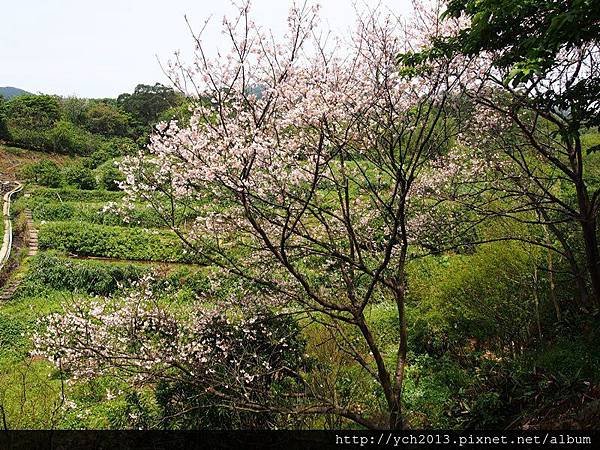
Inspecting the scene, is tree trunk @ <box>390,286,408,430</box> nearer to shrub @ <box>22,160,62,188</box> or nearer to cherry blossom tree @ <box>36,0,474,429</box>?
cherry blossom tree @ <box>36,0,474,429</box>

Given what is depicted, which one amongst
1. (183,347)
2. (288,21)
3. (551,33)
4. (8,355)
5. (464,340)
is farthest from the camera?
(8,355)

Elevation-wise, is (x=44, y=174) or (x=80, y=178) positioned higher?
(x=80, y=178)

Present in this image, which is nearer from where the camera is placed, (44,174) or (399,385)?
(399,385)

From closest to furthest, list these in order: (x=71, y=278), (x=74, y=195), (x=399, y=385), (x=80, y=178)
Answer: (x=399, y=385) < (x=71, y=278) < (x=74, y=195) < (x=80, y=178)

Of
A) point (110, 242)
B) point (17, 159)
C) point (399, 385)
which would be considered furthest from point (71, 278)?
point (17, 159)

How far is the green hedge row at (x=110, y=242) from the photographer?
786 inches

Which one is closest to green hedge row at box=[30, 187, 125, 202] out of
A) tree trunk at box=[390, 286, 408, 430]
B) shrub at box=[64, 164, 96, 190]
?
shrub at box=[64, 164, 96, 190]

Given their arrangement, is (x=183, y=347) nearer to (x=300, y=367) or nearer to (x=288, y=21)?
(x=300, y=367)

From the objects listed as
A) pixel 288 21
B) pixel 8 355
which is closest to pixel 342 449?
pixel 288 21

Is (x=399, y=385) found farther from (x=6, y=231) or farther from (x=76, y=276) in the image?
(x=6, y=231)

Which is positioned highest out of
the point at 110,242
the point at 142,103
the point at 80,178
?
the point at 142,103

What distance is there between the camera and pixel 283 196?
173 inches

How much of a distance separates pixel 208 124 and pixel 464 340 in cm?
752

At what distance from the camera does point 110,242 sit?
20.3 metres
